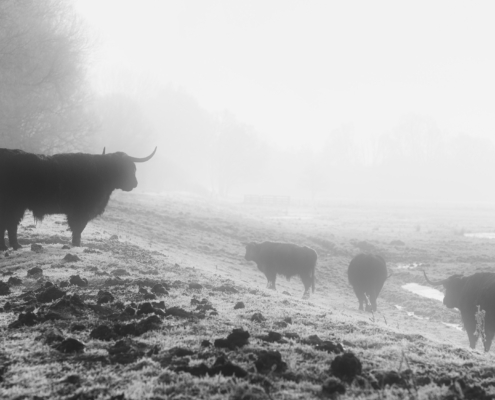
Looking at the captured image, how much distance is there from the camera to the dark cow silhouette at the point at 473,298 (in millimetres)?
7758

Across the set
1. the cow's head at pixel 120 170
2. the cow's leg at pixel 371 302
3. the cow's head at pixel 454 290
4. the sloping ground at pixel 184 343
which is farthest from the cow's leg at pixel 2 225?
the cow's head at pixel 454 290

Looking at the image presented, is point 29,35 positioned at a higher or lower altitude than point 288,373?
higher

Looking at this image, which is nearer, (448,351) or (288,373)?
(288,373)

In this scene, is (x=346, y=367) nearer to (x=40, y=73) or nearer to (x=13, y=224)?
(x=13, y=224)

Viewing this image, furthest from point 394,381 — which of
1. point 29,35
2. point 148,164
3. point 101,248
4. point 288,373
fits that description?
point 148,164

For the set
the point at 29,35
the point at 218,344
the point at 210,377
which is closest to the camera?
the point at 210,377

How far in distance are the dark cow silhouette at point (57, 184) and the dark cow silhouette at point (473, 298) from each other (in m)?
8.21

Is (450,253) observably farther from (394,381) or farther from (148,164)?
(148,164)

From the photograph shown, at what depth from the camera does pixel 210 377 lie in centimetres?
332

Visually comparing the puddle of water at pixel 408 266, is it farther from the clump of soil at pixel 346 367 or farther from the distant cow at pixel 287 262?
the clump of soil at pixel 346 367

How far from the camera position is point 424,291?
1359 cm

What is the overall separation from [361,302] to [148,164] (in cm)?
4597

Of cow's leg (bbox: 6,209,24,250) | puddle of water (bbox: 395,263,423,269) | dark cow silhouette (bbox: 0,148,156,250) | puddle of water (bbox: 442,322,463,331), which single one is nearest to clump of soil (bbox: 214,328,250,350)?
dark cow silhouette (bbox: 0,148,156,250)

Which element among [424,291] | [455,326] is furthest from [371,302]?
[424,291]
